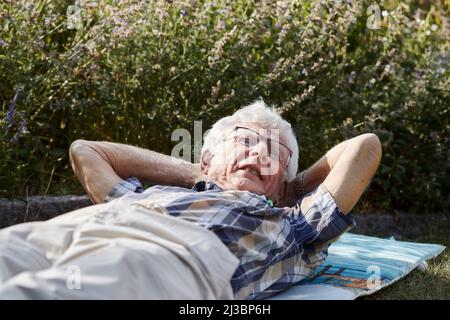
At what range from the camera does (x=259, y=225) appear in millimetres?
3545

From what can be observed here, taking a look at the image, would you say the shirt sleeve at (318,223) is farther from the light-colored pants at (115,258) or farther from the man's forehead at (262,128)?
the light-colored pants at (115,258)

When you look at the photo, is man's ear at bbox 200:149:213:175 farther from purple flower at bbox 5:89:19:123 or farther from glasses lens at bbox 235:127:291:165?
purple flower at bbox 5:89:19:123

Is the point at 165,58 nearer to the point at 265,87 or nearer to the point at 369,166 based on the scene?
the point at 265,87

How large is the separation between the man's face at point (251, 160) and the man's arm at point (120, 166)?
0.58 ft

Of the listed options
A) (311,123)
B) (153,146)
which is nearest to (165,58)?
(153,146)

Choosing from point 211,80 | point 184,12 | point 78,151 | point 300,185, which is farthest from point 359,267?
point 184,12

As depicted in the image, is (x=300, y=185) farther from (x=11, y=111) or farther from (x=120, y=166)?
(x=11, y=111)

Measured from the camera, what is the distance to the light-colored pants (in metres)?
2.78

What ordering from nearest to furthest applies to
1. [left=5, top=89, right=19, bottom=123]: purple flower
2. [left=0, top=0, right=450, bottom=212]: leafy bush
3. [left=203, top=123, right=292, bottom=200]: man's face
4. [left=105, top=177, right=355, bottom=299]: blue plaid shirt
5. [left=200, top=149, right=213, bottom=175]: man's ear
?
[left=105, top=177, right=355, bottom=299]: blue plaid shirt
[left=203, top=123, right=292, bottom=200]: man's face
[left=200, top=149, right=213, bottom=175]: man's ear
[left=5, top=89, right=19, bottom=123]: purple flower
[left=0, top=0, right=450, bottom=212]: leafy bush

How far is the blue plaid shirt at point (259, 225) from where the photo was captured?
135 inches

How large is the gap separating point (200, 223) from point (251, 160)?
53cm

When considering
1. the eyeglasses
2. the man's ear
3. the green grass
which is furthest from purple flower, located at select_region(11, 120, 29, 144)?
the green grass
